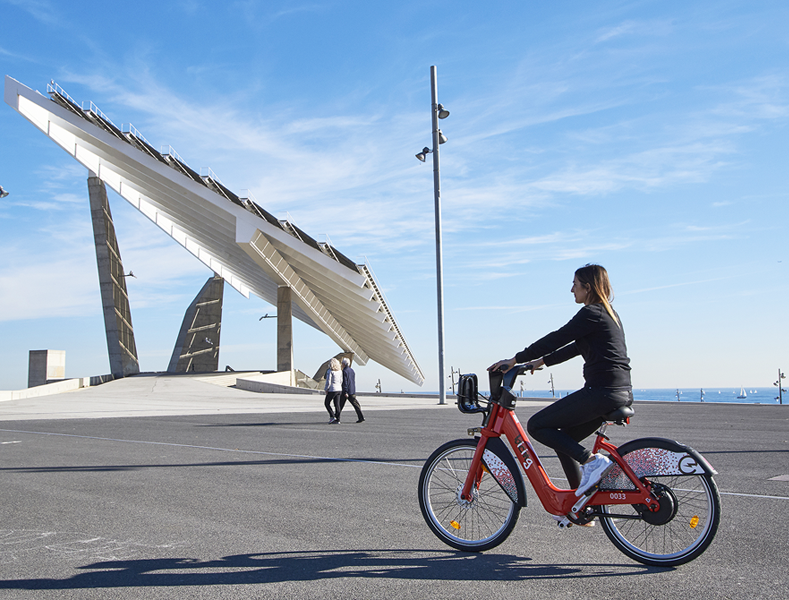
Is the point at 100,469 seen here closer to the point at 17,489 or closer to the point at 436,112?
the point at 17,489

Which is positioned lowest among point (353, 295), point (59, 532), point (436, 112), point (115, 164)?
point (59, 532)

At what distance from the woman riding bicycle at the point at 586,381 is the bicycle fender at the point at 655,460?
0.30 ft

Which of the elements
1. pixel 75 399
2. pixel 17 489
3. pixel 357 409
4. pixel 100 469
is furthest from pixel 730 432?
pixel 75 399

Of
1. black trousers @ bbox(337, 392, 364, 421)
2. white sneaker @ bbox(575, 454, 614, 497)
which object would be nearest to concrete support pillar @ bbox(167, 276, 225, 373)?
black trousers @ bbox(337, 392, 364, 421)

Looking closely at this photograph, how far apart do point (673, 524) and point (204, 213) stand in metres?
34.9

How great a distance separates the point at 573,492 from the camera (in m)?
3.67

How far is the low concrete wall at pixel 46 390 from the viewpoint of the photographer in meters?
27.3

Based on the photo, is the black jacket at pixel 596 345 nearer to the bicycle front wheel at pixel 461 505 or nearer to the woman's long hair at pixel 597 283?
the woman's long hair at pixel 597 283

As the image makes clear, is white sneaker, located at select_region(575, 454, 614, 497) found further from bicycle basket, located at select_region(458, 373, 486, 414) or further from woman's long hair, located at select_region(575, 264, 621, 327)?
woman's long hair, located at select_region(575, 264, 621, 327)

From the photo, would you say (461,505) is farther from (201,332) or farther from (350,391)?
(201,332)

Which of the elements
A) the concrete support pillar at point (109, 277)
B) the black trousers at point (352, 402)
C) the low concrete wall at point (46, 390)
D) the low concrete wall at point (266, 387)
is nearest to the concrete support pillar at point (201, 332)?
the concrete support pillar at point (109, 277)

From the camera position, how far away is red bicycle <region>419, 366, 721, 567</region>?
346cm

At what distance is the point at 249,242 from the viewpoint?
107ft

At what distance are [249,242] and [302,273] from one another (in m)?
8.33
